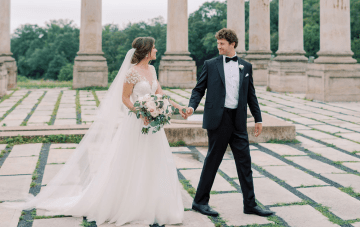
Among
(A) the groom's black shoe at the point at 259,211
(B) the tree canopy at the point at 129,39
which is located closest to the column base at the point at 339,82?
(A) the groom's black shoe at the point at 259,211

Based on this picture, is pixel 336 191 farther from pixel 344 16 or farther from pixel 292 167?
pixel 344 16

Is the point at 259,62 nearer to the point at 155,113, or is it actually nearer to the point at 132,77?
the point at 132,77

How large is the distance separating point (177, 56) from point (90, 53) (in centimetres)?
493

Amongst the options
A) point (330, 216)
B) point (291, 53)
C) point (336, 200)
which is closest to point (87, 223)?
point (330, 216)

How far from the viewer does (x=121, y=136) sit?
219 inches

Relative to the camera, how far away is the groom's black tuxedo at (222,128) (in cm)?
547

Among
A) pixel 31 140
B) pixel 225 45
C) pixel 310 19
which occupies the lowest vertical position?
pixel 31 140

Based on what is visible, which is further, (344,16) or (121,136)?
(344,16)

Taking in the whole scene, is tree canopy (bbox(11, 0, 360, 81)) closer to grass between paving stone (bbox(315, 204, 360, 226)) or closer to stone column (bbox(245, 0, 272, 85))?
stone column (bbox(245, 0, 272, 85))

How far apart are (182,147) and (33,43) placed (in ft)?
262

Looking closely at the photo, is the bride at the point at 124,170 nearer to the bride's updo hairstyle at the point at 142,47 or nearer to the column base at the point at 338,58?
the bride's updo hairstyle at the point at 142,47

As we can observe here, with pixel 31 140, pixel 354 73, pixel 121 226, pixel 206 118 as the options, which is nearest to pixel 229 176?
pixel 206 118

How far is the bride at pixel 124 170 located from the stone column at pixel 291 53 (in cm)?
1758

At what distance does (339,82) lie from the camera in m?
17.9
